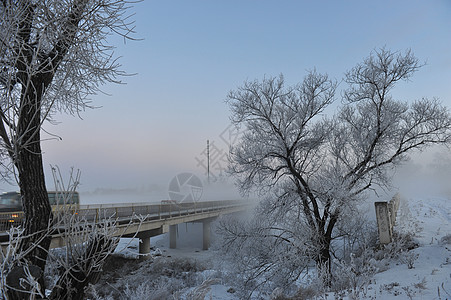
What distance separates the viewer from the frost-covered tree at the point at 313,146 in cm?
1119

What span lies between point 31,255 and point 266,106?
974 centimetres

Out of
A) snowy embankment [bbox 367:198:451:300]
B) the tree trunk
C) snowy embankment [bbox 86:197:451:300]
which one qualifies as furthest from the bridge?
snowy embankment [bbox 367:198:451:300]

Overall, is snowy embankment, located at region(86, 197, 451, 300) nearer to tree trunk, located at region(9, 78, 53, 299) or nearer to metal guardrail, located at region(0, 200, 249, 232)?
tree trunk, located at region(9, 78, 53, 299)

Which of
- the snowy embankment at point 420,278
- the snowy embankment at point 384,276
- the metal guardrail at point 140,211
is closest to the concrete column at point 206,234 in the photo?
the metal guardrail at point 140,211

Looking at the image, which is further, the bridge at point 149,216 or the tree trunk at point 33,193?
the bridge at point 149,216

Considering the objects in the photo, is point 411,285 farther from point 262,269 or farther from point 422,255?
point 262,269

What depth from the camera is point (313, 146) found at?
11.8m

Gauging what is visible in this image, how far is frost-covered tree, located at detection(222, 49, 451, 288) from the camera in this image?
36.7ft

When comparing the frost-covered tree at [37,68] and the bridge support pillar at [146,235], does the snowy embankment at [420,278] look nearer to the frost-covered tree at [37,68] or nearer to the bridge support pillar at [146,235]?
the frost-covered tree at [37,68]

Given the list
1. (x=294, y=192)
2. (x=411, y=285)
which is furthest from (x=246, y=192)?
(x=411, y=285)

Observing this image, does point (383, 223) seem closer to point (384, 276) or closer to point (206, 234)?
point (384, 276)

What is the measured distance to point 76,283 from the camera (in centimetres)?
319

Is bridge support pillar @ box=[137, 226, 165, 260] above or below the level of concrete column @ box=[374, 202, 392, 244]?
below

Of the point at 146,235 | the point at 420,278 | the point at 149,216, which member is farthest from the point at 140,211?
the point at 420,278
